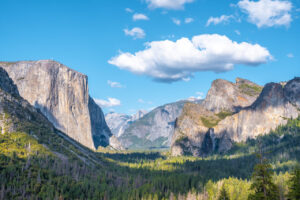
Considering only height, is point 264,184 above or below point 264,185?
above

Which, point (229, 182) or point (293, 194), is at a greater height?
point (293, 194)

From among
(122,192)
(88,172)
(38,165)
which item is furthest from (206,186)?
(38,165)

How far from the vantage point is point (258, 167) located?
4259 cm

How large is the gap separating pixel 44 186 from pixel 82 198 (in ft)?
65.9

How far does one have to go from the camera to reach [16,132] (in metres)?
187

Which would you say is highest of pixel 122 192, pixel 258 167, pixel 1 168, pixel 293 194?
pixel 258 167

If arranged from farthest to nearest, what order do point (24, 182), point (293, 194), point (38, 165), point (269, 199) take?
point (38, 165) → point (24, 182) → point (293, 194) → point (269, 199)

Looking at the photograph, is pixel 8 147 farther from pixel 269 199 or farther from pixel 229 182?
pixel 269 199

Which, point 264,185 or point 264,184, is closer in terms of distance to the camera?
point 264,185

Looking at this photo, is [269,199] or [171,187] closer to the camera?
[269,199]

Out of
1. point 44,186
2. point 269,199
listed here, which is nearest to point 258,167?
point 269,199

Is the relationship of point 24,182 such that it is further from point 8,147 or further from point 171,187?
point 171,187

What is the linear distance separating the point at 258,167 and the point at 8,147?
6371 inches

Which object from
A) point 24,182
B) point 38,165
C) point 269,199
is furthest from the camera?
point 38,165
